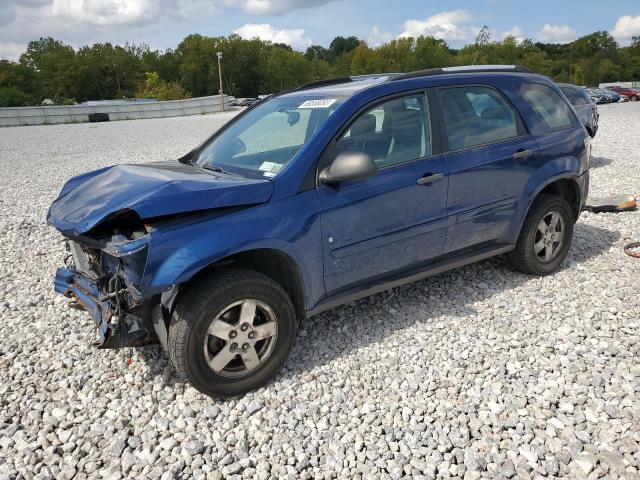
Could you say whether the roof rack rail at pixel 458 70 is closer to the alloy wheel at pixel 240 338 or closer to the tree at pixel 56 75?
the alloy wheel at pixel 240 338

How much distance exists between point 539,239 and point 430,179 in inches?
62.6

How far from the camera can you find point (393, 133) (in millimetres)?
3803

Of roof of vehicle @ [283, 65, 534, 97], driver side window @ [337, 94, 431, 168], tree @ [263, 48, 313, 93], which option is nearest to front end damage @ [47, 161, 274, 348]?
driver side window @ [337, 94, 431, 168]

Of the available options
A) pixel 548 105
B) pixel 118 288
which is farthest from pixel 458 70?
pixel 118 288

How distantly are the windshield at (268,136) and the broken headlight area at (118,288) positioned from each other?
3.25 ft

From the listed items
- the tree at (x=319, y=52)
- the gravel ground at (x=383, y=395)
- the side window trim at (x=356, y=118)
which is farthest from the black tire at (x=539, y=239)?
the tree at (x=319, y=52)

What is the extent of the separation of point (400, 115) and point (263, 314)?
179cm

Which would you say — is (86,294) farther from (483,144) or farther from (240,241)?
(483,144)

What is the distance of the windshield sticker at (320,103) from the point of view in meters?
3.74

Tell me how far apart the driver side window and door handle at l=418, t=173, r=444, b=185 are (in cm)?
16

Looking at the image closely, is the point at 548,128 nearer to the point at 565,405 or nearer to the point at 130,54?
the point at 565,405

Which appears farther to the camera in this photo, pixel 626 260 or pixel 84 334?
pixel 626 260

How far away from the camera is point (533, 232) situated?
4.64 m

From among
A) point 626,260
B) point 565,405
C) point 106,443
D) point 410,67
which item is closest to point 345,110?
point 565,405
